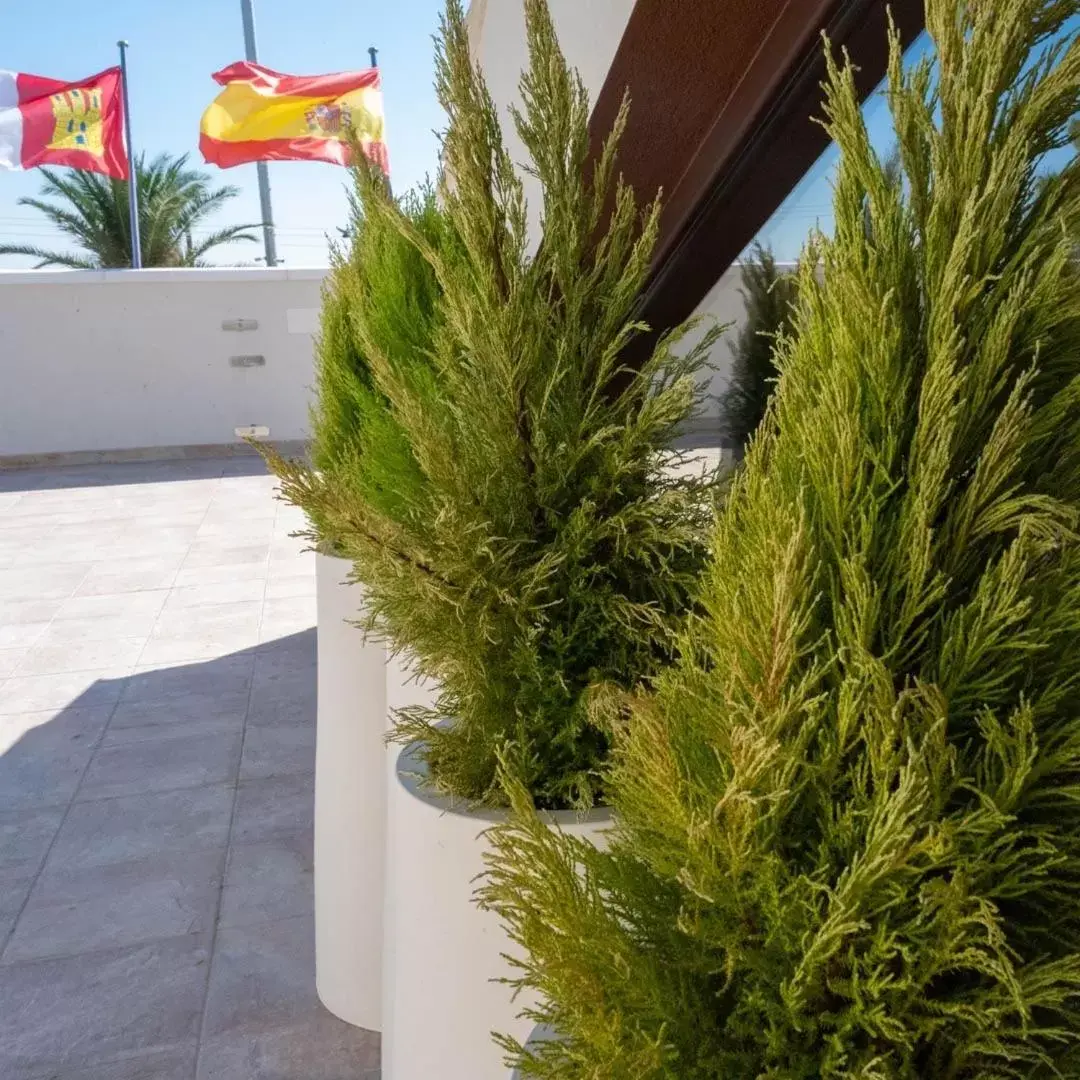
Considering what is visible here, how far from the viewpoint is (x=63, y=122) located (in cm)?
1010

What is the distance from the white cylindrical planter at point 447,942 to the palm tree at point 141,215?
1389 cm

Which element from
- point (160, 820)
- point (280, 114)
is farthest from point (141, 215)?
point (160, 820)

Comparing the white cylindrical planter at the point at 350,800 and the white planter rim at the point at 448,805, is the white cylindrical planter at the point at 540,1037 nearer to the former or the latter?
the white planter rim at the point at 448,805

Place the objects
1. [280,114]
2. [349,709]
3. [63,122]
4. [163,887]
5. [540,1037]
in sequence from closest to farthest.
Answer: [540,1037] → [349,709] → [163,887] → [63,122] → [280,114]

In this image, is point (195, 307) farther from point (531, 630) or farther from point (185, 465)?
point (531, 630)

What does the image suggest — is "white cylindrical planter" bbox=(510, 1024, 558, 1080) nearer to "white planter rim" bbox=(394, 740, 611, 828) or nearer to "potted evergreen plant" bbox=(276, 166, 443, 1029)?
"white planter rim" bbox=(394, 740, 611, 828)

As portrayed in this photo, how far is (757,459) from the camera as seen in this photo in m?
0.80

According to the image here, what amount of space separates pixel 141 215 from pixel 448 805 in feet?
47.9

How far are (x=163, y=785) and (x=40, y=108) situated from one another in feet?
30.0

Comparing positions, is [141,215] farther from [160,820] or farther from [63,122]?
[160,820]

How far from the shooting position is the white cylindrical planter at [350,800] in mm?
2133

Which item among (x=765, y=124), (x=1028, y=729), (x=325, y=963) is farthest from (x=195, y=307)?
(x=1028, y=729)

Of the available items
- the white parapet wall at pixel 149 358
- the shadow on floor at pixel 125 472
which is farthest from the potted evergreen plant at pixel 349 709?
the white parapet wall at pixel 149 358

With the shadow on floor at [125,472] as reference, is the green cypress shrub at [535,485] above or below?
above
